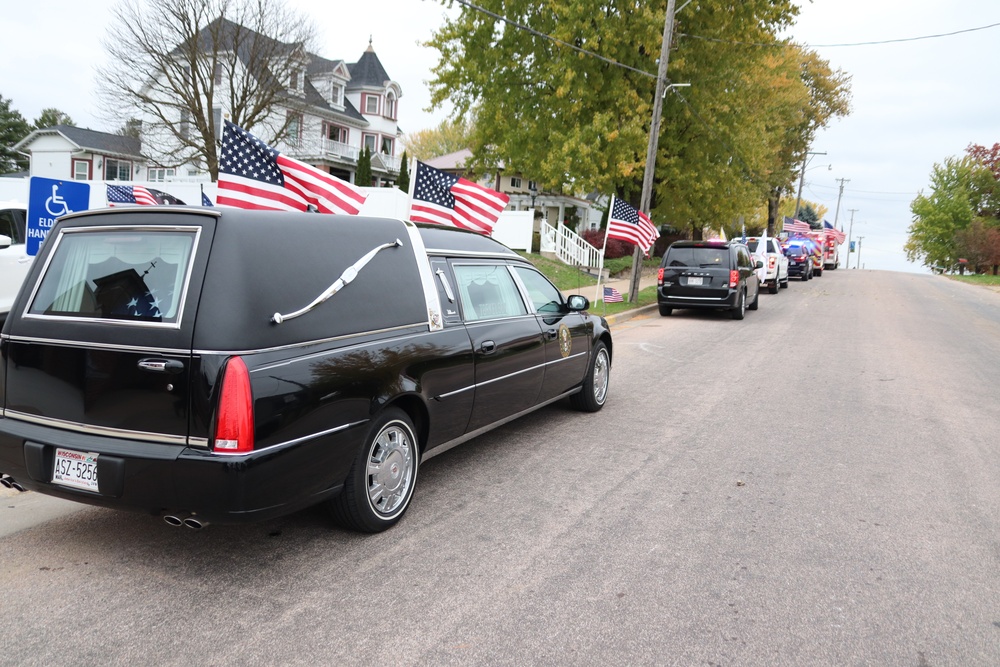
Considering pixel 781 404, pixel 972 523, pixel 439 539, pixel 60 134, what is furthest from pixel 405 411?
pixel 60 134

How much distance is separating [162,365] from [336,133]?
4614cm

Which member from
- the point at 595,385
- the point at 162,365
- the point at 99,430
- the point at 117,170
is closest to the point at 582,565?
the point at 162,365

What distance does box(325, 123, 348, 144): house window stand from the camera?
4589 cm

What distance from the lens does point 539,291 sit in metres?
6.43

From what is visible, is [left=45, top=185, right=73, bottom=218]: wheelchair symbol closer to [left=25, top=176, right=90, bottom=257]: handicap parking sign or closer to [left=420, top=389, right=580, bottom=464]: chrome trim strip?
[left=25, top=176, right=90, bottom=257]: handicap parking sign

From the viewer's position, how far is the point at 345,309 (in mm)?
4051

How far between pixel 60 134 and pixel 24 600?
4970 cm

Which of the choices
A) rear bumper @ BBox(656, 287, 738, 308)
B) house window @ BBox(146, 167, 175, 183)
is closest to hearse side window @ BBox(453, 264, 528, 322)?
rear bumper @ BBox(656, 287, 738, 308)

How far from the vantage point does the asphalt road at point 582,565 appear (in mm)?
3113

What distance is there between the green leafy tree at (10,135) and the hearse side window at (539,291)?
6317 centimetres

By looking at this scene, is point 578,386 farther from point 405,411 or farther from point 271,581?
point 271,581

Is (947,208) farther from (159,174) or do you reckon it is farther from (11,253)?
(11,253)

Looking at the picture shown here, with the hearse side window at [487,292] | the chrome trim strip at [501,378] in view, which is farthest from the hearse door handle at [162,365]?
the hearse side window at [487,292]

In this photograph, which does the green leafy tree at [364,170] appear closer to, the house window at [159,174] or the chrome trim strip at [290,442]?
the house window at [159,174]
